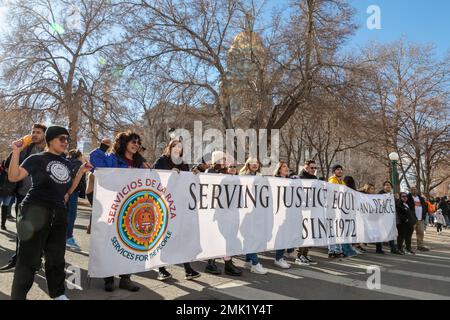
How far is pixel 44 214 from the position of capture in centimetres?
384

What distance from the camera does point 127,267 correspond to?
463 cm

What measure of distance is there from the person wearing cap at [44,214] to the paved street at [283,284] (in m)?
0.66

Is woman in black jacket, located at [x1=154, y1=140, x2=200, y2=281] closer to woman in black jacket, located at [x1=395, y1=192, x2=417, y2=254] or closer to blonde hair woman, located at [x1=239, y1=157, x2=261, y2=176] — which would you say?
blonde hair woman, located at [x1=239, y1=157, x2=261, y2=176]

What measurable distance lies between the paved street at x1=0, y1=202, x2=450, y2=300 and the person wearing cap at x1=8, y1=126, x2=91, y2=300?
0.66m

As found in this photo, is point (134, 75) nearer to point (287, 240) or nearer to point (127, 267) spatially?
point (287, 240)

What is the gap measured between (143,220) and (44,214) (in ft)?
4.18

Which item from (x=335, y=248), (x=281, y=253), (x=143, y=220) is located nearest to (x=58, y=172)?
(x=143, y=220)

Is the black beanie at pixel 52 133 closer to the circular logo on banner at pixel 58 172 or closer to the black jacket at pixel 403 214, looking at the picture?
the circular logo on banner at pixel 58 172

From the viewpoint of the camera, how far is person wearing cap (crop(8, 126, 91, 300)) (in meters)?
3.73

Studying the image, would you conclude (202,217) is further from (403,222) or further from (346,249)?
(403,222)
